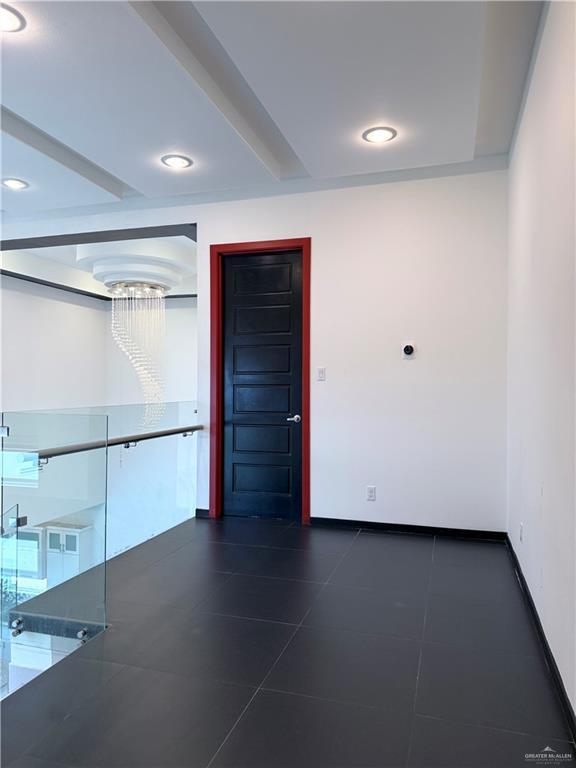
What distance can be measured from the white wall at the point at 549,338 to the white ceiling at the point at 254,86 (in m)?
0.38

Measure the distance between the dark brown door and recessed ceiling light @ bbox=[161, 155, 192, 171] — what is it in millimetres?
1021

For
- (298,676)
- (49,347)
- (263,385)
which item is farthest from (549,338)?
(49,347)

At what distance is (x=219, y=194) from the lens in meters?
4.51

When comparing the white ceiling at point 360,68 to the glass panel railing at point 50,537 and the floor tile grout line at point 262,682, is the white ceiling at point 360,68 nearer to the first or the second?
the glass panel railing at point 50,537

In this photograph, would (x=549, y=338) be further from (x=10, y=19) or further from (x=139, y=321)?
(x=139, y=321)

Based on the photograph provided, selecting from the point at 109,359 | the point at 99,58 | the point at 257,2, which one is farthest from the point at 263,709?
the point at 109,359

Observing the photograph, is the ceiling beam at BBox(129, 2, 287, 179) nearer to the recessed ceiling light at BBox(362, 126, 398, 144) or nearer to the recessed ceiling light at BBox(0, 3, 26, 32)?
the recessed ceiling light at BBox(0, 3, 26, 32)

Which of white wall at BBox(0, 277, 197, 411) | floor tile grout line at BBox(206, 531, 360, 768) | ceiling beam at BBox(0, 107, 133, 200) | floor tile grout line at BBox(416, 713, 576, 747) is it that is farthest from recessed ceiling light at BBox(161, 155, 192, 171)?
white wall at BBox(0, 277, 197, 411)

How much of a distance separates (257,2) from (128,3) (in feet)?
1.77

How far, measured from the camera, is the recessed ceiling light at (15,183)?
13.1 feet

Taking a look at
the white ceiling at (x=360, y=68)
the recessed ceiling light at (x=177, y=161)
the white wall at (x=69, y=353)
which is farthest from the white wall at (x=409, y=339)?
the white wall at (x=69, y=353)

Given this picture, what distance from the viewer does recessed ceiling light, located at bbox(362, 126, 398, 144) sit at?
318cm

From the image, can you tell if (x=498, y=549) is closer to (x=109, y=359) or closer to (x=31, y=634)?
(x=31, y=634)

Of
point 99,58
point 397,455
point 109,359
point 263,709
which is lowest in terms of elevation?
point 263,709
